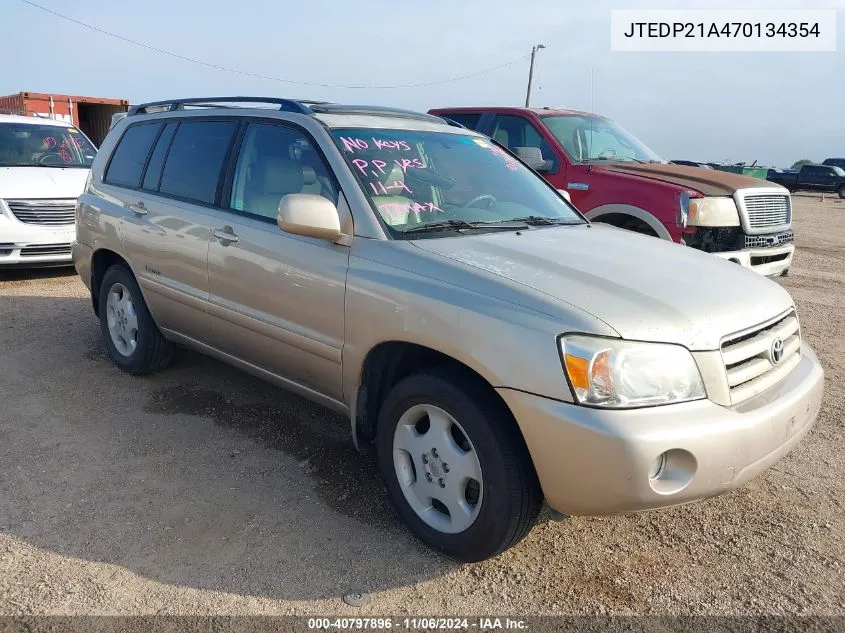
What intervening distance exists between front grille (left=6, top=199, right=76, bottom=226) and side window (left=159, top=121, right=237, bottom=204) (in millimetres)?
3764

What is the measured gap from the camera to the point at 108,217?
4699 millimetres

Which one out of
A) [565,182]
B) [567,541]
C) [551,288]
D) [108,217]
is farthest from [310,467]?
[565,182]

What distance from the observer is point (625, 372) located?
7.69ft

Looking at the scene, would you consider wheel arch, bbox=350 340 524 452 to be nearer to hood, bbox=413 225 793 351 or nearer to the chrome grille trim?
hood, bbox=413 225 793 351

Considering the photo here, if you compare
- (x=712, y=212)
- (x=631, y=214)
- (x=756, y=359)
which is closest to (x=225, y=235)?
(x=756, y=359)

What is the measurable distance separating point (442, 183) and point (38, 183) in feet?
19.9

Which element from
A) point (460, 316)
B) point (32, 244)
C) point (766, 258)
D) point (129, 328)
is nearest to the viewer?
point (460, 316)

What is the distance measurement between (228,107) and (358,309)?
74.8 inches

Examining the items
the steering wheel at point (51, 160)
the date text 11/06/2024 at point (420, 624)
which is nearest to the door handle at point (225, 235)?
the date text 11/06/2024 at point (420, 624)

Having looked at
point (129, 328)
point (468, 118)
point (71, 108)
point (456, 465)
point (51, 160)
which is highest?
point (71, 108)

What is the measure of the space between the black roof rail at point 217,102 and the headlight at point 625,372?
80.0 inches

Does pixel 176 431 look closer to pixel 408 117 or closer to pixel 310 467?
pixel 310 467

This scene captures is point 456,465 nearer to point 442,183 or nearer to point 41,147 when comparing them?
point 442,183

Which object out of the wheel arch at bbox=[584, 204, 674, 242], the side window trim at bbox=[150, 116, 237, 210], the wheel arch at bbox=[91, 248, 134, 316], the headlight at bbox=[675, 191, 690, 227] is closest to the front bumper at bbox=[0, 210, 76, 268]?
the wheel arch at bbox=[91, 248, 134, 316]
